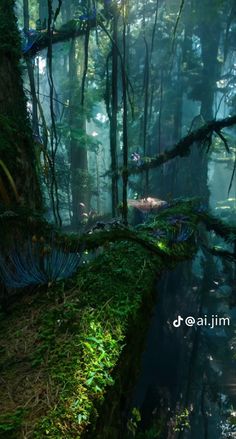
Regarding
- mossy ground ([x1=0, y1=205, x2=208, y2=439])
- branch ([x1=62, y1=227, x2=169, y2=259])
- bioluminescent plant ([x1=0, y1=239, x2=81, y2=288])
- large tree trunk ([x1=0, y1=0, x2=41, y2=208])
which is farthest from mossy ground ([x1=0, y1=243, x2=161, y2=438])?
large tree trunk ([x1=0, y1=0, x2=41, y2=208])

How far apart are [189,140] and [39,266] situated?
6.07 metres

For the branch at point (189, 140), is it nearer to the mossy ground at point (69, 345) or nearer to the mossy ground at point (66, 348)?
the mossy ground at point (69, 345)

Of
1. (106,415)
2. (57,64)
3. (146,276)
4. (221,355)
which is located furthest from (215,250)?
(57,64)

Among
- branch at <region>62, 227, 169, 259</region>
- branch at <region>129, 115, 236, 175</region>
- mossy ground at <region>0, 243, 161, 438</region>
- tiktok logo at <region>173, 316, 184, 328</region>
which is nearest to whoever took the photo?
mossy ground at <region>0, 243, 161, 438</region>

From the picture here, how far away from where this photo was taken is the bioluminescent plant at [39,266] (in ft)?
9.73

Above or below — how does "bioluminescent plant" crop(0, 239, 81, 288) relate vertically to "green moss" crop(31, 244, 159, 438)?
above

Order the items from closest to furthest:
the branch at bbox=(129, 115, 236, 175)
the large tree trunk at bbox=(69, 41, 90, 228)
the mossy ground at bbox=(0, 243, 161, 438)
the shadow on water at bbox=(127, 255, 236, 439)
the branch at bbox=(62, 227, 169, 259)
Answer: the mossy ground at bbox=(0, 243, 161, 438)
the branch at bbox=(62, 227, 169, 259)
the branch at bbox=(129, 115, 236, 175)
the shadow on water at bbox=(127, 255, 236, 439)
the large tree trunk at bbox=(69, 41, 90, 228)

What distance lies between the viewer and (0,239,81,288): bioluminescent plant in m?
2.97

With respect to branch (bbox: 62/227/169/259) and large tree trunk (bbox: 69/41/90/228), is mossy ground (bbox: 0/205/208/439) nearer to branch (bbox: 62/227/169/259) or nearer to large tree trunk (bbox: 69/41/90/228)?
branch (bbox: 62/227/169/259)

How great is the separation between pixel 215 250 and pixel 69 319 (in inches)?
203

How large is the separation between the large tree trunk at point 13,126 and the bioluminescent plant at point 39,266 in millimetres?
645

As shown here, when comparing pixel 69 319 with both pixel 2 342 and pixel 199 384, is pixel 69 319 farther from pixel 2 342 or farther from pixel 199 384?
pixel 199 384

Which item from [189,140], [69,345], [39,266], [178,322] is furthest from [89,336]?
[178,322]

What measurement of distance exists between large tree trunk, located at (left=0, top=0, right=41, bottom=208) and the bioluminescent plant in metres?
0.65
